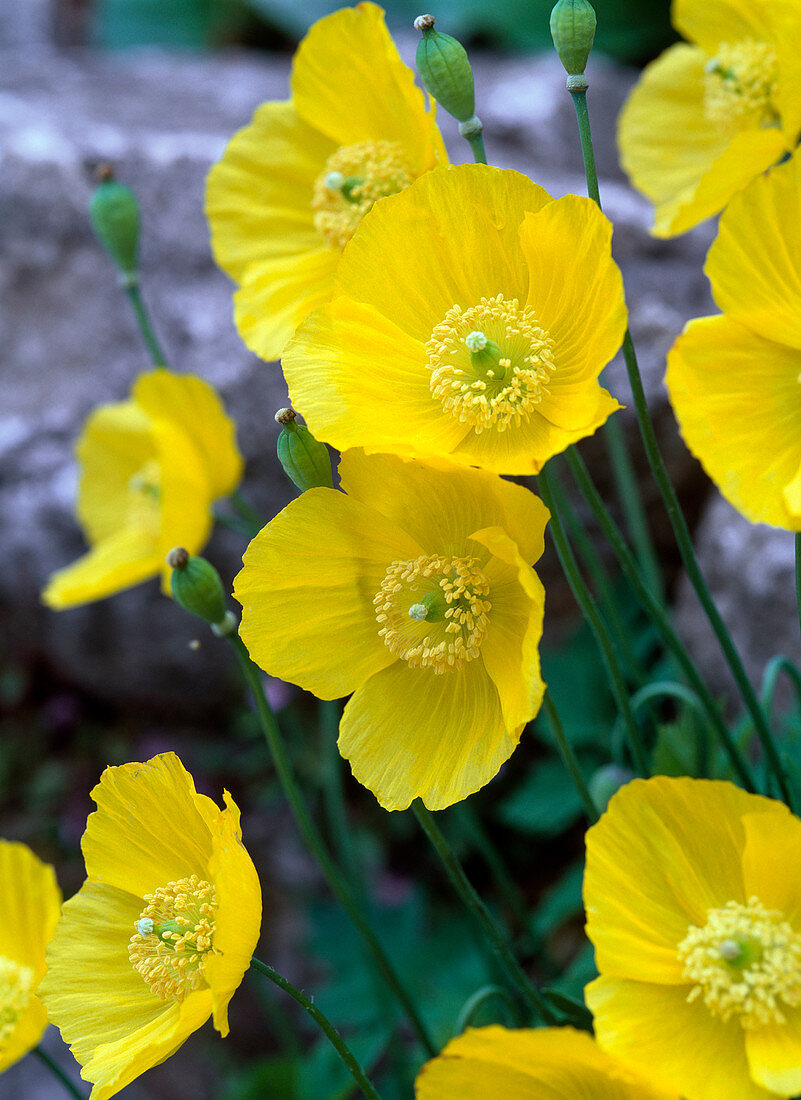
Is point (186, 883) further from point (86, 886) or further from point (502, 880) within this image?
point (502, 880)

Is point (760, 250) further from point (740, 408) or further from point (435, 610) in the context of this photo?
point (435, 610)

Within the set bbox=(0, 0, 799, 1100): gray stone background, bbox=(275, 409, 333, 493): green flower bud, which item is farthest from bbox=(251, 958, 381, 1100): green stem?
bbox=(0, 0, 799, 1100): gray stone background

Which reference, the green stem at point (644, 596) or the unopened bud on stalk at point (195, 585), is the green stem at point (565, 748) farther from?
the unopened bud on stalk at point (195, 585)

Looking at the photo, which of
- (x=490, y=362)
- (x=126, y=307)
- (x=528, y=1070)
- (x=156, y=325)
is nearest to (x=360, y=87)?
(x=490, y=362)

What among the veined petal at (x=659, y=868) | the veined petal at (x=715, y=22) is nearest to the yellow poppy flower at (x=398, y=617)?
the veined petal at (x=659, y=868)

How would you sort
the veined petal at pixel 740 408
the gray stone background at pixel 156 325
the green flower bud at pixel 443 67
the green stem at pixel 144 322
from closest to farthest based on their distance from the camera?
the veined petal at pixel 740 408 → the green flower bud at pixel 443 67 → the green stem at pixel 144 322 → the gray stone background at pixel 156 325

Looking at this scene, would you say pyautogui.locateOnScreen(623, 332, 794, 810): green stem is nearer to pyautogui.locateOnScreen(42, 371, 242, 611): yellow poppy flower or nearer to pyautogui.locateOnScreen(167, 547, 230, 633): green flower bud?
pyautogui.locateOnScreen(167, 547, 230, 633): green flower bud
